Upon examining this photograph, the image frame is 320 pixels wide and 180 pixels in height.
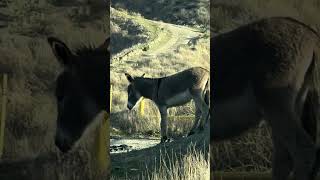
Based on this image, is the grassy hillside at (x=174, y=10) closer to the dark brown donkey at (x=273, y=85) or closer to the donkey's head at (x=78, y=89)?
the dark brown donkey at (x=273, y=85)

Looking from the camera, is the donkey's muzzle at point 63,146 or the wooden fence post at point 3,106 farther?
the donkey's muzzle at point 63,146

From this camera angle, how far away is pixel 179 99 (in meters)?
5.16

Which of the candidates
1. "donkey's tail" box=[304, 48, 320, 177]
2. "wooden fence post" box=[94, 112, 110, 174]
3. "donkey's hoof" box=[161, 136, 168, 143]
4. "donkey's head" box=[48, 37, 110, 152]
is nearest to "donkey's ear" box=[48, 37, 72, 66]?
"donkey's head" box=[48, 37, 110, 152]

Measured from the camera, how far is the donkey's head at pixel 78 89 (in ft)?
16.6

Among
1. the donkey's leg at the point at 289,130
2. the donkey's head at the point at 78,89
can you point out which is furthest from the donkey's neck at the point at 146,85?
the donkey's leg at the point at 289,130

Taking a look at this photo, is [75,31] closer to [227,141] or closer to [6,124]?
[6,124]

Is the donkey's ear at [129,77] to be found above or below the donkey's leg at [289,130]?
above

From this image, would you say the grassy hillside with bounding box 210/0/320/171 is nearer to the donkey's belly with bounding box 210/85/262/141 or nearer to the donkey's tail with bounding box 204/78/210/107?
the donkey's belly with bounding box 210/85/262/141

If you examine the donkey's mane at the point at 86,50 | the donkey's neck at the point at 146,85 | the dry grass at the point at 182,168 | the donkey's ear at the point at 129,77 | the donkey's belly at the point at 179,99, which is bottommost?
the dry grass at the point at 182,168

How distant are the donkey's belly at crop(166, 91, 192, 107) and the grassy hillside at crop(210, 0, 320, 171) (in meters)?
0.56

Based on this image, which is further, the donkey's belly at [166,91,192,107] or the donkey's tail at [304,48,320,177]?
the donkey's belly at [166,91,192,107]

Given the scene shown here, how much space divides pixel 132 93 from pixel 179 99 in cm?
49

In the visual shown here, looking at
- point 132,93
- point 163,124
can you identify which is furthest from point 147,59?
point 163,124

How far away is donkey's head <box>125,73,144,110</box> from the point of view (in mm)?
5133
